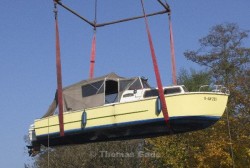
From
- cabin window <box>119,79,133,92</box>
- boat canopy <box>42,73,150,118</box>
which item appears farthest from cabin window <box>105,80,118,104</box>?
cabin window <box>119,79,133,92</box>

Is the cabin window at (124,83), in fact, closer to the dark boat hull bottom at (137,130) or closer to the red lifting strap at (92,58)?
the dark boat hull bottom at (137,130)

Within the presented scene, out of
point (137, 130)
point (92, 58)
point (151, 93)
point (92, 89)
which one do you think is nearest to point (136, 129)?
point (137, 130)

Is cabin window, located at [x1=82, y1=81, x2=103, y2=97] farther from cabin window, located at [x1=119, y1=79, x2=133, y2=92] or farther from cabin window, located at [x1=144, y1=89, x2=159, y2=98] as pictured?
cabin window, located at [x1=144, y1=89, x2=159, y2=98]

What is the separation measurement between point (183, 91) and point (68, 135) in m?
4.75

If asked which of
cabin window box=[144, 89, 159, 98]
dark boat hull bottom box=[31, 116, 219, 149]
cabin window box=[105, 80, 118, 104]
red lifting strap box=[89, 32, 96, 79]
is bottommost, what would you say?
dark boat hull bottom box=[31, 116, 219, 149]

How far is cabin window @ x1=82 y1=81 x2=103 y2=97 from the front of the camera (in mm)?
16969

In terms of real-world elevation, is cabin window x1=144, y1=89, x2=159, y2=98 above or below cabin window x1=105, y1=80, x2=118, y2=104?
below

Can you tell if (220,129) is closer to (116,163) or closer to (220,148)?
(220,148)

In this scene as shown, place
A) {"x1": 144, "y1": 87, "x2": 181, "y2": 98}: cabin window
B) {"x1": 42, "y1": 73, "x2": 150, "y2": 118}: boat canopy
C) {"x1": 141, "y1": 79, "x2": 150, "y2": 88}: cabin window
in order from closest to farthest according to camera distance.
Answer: {"x1": 144, "y1": 87, "x2": 181, "y2": 98}: cabin window
{"x1": 42, "y1": 73, "x2": 150, "y2": 118}: boat canopy
{"x1": 141, "y1": 79, "x2": 150, "y2": 88}: cabin window

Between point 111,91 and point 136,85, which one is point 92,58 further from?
point 136,85

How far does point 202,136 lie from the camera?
27.8 metres

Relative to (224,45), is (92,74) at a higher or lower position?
lower

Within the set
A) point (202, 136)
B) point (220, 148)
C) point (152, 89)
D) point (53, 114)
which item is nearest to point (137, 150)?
point (202, 136)

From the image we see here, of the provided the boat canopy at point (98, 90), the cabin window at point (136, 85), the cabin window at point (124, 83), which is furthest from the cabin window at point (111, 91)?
the cabin window at point (136, 85)
